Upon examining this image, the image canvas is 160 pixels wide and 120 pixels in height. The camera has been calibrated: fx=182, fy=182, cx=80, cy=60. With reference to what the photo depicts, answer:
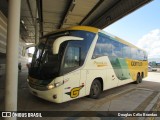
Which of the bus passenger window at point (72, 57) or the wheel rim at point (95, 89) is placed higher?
the bus passenger window at point (72, 57)

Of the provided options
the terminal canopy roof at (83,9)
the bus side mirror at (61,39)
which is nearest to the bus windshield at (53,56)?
the bus side mirror at (61,39)

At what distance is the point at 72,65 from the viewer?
6500 mm

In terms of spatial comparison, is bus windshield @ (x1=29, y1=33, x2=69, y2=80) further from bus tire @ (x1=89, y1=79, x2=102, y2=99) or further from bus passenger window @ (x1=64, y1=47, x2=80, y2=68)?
bus tire @ (x1=89, y1=79, x2=102, y2=99)

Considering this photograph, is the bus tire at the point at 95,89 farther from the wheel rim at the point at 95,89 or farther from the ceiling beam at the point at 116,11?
the ceiling beam at the point at 116,11

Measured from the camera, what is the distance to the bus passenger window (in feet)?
20.8

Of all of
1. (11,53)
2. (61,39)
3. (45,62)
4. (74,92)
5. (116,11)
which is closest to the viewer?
(11,53)

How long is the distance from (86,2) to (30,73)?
694cm

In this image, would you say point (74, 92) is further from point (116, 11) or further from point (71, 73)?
point (116, 11)

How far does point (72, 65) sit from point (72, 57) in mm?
295

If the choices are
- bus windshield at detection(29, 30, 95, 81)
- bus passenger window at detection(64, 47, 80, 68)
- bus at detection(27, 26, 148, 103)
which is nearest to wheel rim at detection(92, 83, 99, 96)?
bus at detection(27, 26, 148, 103)

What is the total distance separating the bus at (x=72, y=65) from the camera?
20.0 ft

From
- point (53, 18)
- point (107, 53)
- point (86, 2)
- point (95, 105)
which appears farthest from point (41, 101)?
point (53, 18)

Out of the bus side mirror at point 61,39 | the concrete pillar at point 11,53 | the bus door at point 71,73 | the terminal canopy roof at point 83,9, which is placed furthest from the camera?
the terminal canopy roof at point 83,9

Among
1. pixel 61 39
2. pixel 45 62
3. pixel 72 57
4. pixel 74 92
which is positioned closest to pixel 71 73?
pixel 72 57
